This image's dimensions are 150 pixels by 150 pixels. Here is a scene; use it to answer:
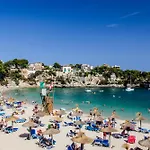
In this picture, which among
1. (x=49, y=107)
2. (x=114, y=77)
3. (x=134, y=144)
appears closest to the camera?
(x=134, y=144)

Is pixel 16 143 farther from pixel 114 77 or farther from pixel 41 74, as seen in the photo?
pixel 114 77

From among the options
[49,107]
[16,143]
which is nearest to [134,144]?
[16,143]

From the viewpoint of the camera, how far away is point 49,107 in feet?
108

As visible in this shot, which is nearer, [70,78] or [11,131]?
[11,131]

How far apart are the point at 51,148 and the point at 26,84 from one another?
9629 cm

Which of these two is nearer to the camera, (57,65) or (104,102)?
(104,102)

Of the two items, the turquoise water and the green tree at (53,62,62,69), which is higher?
the green tree at (53,62,62,69)

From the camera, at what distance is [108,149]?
1844cm

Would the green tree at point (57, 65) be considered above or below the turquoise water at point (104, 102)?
above

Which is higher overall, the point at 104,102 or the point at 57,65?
the point at 57,65

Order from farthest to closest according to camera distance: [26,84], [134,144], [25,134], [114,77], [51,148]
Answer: [114,77], [26,84], [25,134], [134,144], [51,148]

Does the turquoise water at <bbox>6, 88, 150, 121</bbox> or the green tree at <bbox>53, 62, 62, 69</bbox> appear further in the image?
the green tree at <bbox>53, 62, 62, 69</bbox>

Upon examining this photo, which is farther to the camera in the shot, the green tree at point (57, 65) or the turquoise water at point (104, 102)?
the green tree at point (57, 65)

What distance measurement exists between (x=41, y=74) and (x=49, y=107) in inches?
3644
